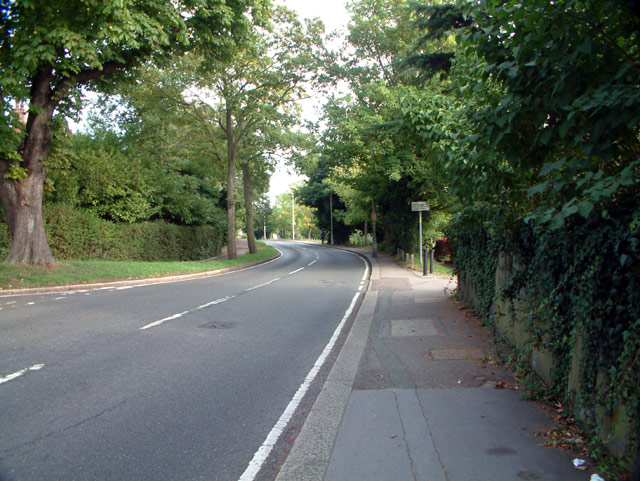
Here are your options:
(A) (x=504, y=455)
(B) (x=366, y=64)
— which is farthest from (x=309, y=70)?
(A) (x=504, y=455)

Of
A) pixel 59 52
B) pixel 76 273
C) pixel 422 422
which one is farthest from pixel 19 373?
pixel 59 52

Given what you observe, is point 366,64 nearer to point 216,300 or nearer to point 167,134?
point 167,134

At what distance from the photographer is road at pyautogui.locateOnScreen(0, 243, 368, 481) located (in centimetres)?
368

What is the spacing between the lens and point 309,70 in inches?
1079

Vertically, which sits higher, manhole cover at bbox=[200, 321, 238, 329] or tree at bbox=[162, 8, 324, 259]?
tree at bbox=[162, 8, 324, 259]

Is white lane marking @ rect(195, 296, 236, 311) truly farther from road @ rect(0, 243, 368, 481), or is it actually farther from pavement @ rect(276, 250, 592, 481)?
pavement @ rect(276, 250, 592, 481)

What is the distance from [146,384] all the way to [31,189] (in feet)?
44.0

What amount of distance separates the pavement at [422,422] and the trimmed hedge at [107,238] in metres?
17.6

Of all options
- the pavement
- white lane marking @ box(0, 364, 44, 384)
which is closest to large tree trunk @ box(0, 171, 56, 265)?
white lane marking @ box(0, 364, 44, 384)

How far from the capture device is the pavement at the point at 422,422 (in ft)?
11.3

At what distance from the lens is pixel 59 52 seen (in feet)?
49.1

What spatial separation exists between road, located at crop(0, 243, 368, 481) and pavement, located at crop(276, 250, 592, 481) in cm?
51

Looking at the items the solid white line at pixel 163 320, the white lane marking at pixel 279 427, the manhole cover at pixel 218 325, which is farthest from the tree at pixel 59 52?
the white lane marking at pixel 279 427

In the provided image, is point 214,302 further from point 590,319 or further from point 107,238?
point 107,238
